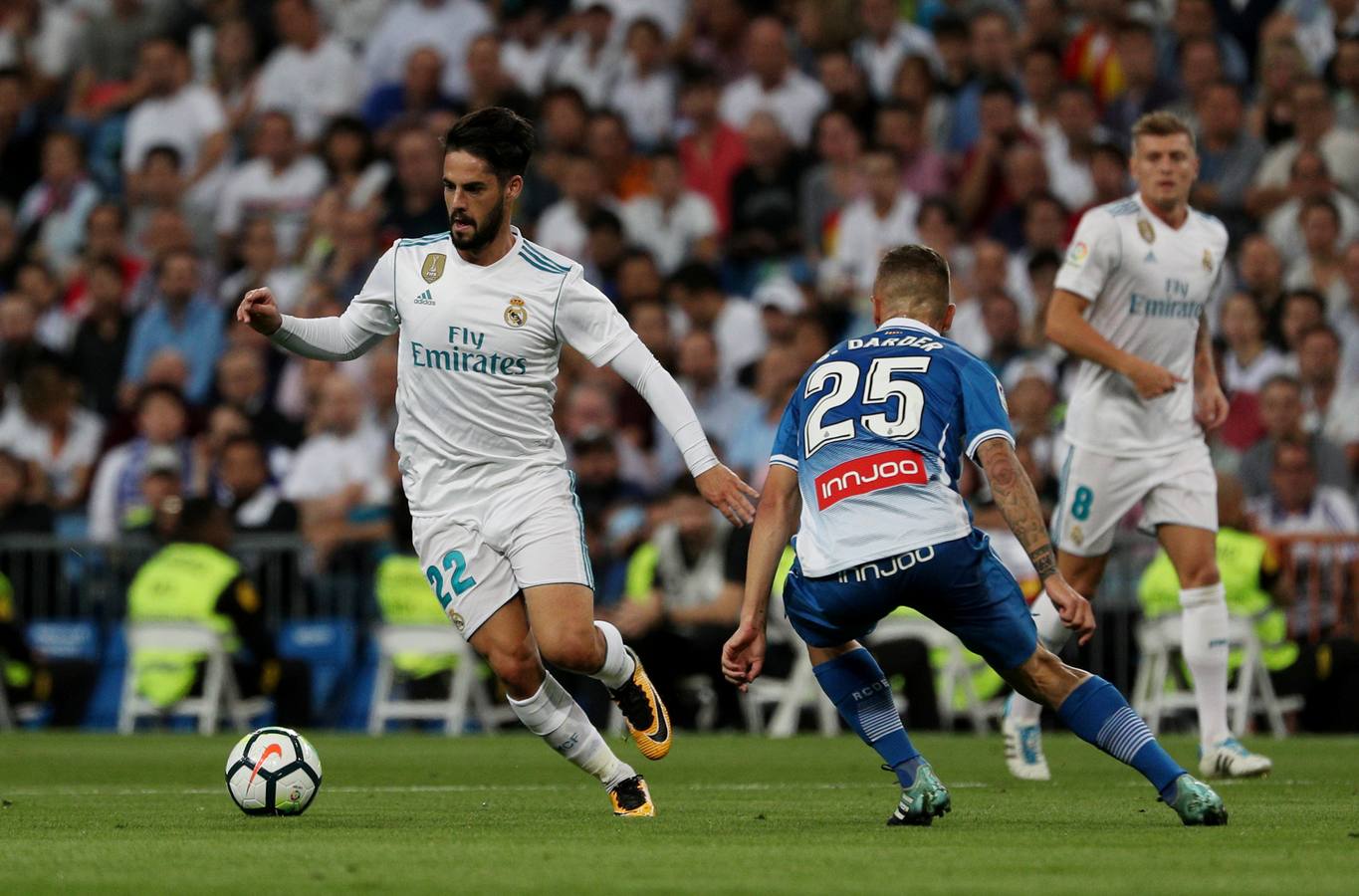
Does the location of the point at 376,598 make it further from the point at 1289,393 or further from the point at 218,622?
the point at 1289,393

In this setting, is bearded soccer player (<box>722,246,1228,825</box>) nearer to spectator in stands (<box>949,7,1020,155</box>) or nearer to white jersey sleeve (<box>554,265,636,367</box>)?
white jersey sleeve (<box>554,265,636,367</box>)

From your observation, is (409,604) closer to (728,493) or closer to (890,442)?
(728,493)

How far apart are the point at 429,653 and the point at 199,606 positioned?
166cm

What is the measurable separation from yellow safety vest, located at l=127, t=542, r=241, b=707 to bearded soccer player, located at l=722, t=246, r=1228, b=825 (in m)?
9.30

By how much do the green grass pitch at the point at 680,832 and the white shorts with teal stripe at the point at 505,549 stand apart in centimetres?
82

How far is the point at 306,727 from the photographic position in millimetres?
17062

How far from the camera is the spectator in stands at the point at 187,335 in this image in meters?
19.9

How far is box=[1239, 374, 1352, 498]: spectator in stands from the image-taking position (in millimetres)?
15547

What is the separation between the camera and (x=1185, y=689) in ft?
52.2

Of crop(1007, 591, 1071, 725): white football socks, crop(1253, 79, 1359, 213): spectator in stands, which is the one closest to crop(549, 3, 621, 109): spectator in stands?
crop(1253, 79, 1359, 213): spectator in stands

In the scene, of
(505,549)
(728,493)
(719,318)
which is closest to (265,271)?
(719,318)

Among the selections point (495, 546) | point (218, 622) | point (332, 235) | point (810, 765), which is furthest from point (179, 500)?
point (495, 546)

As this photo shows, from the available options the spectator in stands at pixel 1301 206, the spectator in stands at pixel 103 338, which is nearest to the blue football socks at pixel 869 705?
the spectator in stands at pixel 1301 206

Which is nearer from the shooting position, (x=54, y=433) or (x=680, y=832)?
(x=680, y=832)
